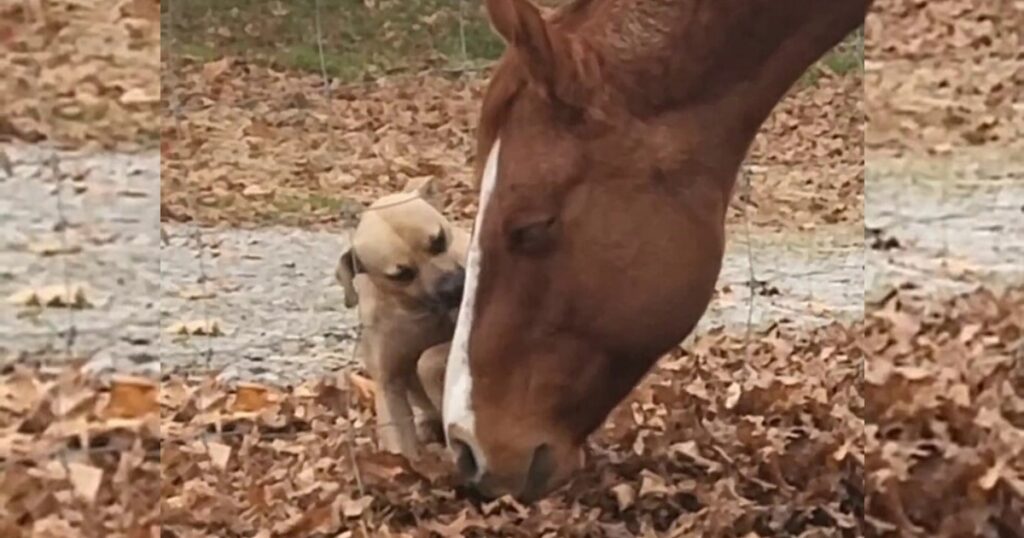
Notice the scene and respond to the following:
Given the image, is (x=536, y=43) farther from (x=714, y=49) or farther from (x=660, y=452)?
(x=660, y=452)

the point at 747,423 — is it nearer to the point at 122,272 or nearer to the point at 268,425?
the point at 268,425

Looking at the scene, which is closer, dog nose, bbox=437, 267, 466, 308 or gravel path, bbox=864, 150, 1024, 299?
dog nose, bbox=437, 267, 466, 308

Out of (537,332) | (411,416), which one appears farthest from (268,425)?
(537,332)

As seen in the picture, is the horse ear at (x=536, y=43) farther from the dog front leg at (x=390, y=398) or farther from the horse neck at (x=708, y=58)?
the dog front leg at (x=390, y=398)

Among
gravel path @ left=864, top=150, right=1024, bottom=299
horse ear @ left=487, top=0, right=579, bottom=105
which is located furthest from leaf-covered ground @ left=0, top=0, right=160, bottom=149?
gravel path @ left=864, top=150, right=1024, bottom=299

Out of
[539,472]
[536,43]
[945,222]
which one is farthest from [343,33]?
[945,222]

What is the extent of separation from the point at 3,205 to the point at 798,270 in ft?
2.31

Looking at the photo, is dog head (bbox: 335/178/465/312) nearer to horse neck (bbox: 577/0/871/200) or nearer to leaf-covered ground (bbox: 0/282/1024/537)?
leaf-covered ground (bbox: 0/282/1024/537)

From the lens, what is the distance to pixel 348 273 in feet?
3.86

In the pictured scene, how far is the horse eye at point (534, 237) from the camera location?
1.17m

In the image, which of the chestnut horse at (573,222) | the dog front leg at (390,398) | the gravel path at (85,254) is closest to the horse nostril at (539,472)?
the chestnut horse at (573,222)

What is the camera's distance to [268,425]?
1.17 m

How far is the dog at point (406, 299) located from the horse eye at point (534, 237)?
0.14 feet

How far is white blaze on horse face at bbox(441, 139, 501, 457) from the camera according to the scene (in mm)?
1173
